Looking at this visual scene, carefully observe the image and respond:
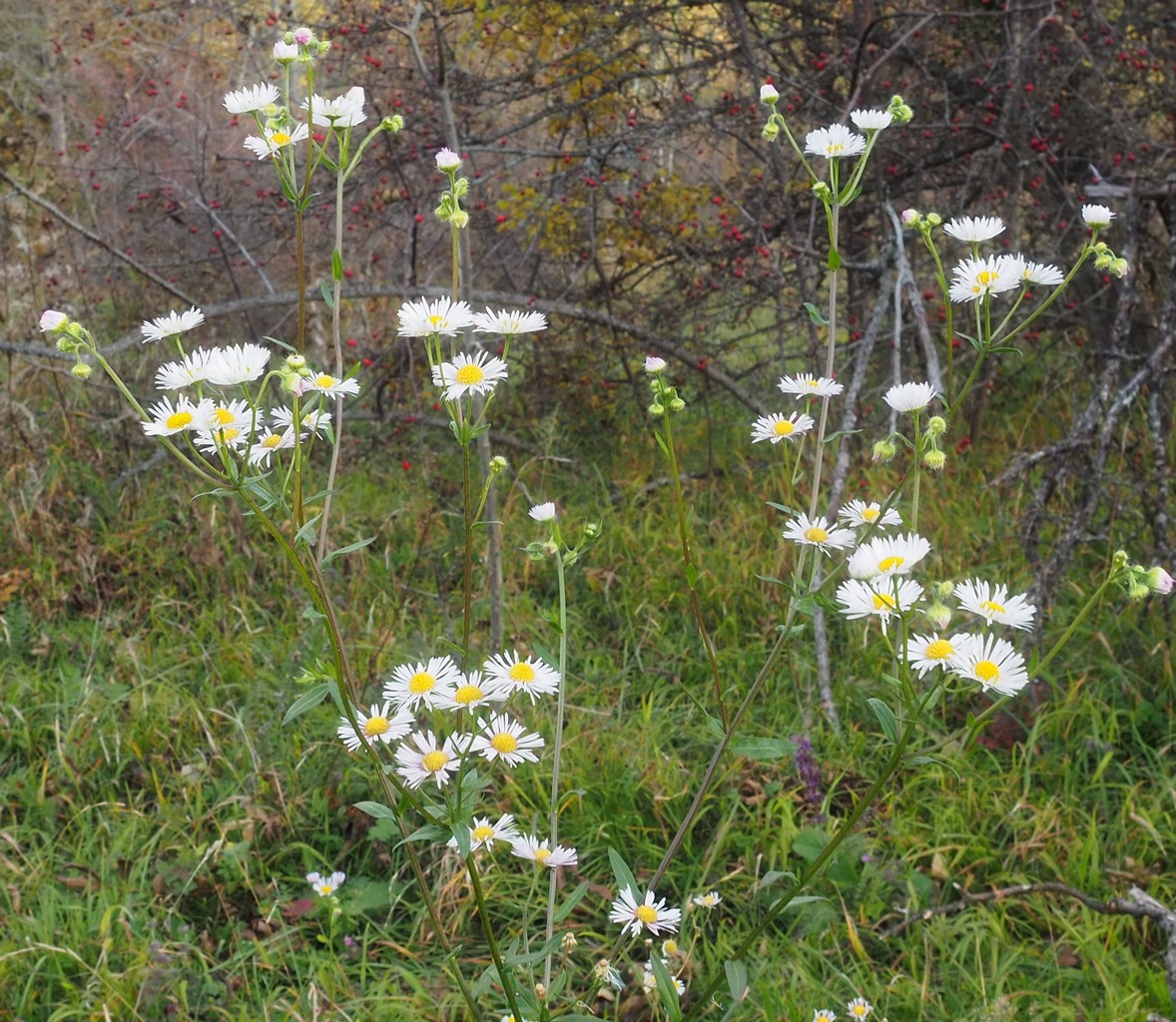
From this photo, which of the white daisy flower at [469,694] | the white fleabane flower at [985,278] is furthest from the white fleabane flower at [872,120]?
the white daisy flower at [469,694]

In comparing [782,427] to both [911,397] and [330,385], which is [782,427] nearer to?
[911,397]

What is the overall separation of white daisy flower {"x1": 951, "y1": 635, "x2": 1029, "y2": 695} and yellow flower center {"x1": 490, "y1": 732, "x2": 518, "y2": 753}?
1.63 feet

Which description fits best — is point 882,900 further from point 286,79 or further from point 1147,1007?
point 286,79

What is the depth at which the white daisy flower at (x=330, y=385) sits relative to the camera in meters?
1.11

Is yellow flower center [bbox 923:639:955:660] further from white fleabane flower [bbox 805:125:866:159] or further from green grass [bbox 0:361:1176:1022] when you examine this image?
green grass [bbox 0:361:1176:1022]

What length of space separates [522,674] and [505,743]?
81mm

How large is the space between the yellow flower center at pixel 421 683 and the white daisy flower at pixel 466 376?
31 cm

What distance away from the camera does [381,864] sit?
2383mm

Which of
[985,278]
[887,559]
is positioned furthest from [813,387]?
[887,559]

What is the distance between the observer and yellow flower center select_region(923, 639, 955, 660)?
3.38 feet

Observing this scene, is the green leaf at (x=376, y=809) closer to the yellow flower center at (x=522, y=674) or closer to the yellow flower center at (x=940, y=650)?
the yellow flower center at (x=522, y=674)

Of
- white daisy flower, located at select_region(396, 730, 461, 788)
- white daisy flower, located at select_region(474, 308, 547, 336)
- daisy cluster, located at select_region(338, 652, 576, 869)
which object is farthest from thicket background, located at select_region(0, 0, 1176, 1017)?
white daisy flower, located at select_region(474, 308, 547, 336)

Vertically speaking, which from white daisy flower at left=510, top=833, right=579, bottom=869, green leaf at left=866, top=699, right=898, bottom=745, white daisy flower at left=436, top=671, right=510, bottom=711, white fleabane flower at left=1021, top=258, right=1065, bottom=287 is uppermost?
white fleabane flower at left=1021, top=258, right=1065, bottom=287

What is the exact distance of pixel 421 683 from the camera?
1.14 meters
